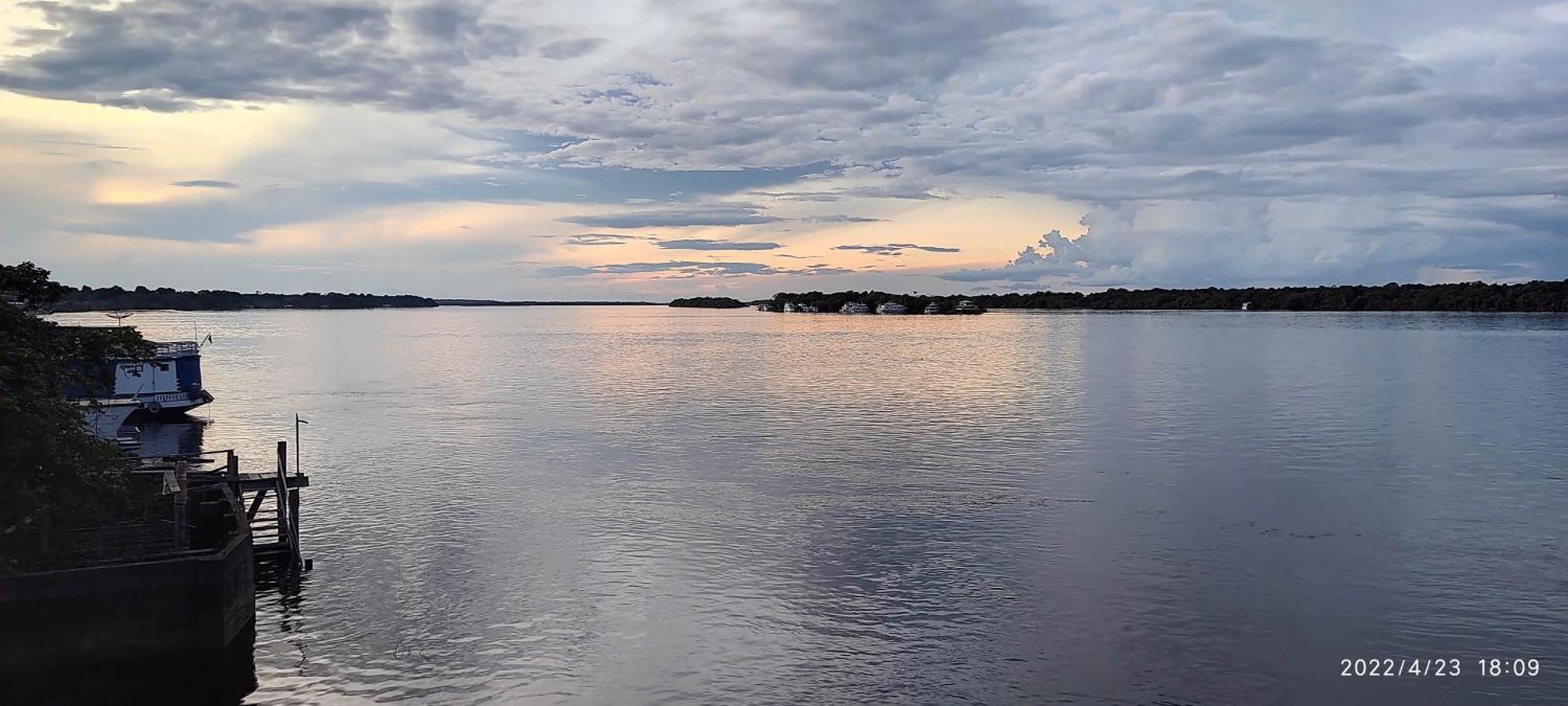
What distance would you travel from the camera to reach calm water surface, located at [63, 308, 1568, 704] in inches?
782

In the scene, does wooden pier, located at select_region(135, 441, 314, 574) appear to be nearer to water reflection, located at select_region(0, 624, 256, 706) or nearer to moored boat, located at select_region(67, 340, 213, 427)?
water reflection, located at select_region(0, 624, 256, 706)

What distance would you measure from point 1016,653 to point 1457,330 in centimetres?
18098

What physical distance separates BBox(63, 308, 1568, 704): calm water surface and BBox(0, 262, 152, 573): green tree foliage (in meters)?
4.46

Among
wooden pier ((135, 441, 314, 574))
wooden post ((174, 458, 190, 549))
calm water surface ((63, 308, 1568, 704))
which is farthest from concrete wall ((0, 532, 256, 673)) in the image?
wooden pier ((135, 441, 314, 574))

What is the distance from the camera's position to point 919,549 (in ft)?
91.7

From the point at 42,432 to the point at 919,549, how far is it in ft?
66.0

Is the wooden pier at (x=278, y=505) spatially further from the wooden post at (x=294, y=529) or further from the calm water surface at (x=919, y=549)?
the calm water surface at (x=919, y=549)

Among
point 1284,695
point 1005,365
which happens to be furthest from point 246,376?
point 1284,695

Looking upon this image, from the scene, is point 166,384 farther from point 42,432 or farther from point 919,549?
point 919,549

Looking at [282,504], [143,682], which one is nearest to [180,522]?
[143,682]

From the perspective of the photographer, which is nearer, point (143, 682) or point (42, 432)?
point (143, 682)

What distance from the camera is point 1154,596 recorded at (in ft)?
78.9

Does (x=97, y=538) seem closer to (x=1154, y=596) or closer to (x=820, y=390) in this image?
(x=1154, y=596)

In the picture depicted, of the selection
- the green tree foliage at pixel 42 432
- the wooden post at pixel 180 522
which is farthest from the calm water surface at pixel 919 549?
the green tree foliage at pixel 42 432
